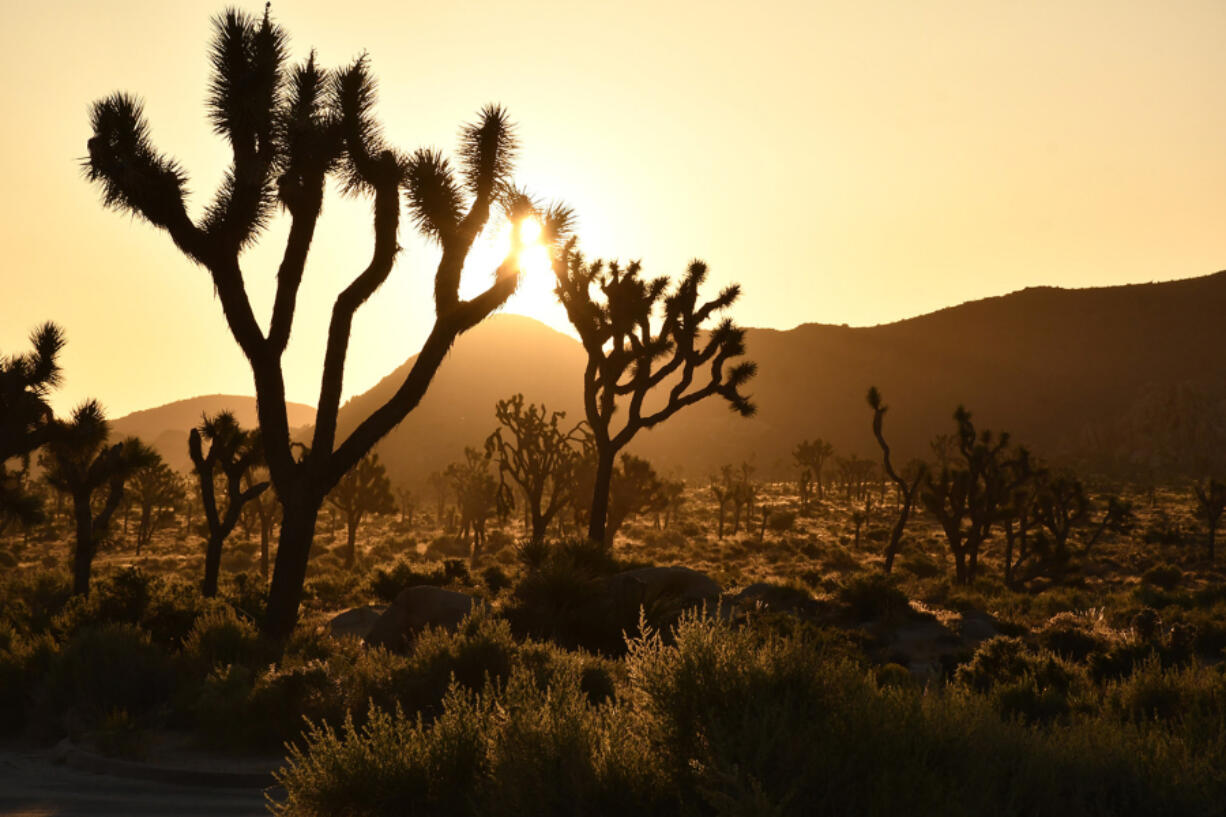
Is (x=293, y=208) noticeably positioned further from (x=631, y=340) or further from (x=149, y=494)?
(x=149, y=494)

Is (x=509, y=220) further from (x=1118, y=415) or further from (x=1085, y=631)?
(x=1118, y=415)

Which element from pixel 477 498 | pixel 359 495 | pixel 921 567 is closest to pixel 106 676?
pixel 921 567

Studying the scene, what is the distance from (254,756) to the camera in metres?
9.24

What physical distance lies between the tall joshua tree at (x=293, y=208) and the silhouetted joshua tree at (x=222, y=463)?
747cm

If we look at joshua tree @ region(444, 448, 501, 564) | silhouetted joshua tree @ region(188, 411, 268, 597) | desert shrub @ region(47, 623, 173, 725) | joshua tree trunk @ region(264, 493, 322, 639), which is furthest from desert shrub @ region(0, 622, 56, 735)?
joshua tree @ region(444, 448, 501, 564)

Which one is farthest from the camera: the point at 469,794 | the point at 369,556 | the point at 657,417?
the point at 369,556

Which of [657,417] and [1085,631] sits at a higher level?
[657,417]

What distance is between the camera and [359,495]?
4622cm

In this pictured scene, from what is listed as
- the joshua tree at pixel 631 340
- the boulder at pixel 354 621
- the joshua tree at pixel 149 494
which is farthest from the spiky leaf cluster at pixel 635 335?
the joshua tree at pixel 149 494

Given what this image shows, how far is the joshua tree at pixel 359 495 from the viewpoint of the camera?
44.3 metres

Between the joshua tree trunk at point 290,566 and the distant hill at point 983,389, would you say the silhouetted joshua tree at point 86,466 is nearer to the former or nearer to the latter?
the joshua tree trunk at point 290,566

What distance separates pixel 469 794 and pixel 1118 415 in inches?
4882

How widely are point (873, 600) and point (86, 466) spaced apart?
62.1 ft

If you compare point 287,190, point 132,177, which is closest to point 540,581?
point 287,190
